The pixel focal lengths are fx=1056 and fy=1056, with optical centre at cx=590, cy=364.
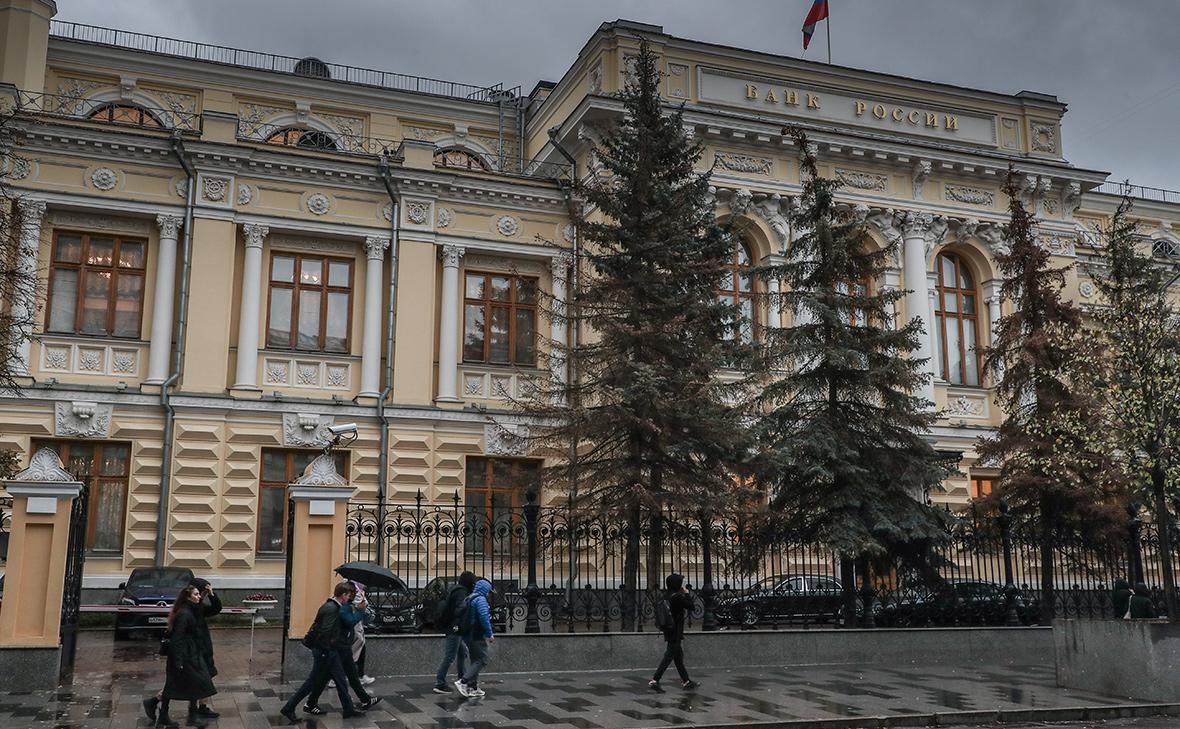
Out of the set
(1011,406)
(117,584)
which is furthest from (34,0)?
(1011,406)

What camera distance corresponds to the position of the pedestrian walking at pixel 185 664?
11188 millimetres

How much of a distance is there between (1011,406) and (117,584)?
2099cm

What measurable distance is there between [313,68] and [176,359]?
41.6 feet

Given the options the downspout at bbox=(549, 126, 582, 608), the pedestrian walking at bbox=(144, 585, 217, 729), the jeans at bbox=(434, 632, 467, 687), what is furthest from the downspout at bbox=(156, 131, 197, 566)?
the pedestrian walking at bbox=(144, 585, 217, 729)

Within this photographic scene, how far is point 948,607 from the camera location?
18.8 m

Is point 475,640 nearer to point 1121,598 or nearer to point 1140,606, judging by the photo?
point 1140,606

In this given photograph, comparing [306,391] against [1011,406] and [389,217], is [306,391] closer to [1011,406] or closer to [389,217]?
[389,217]

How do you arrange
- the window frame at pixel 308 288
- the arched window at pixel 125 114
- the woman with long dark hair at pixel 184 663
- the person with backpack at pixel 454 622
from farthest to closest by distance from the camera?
the arched window at pixel 125 114 < the window frame at pixel 308 288 < the person with backpack at pixel 454 622 < the woman with long dark hair at pixel 184 663

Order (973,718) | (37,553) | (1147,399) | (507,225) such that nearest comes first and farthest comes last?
1. (973,718)
2. (37,553)
3. (1147,399)
4. (507,225)

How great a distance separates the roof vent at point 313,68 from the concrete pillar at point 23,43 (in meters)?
7.59

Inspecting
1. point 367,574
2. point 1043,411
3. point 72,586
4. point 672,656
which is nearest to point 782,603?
point 672,656

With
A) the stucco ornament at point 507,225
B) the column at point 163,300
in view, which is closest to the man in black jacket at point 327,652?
the column at point 163,300

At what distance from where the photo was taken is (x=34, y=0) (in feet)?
93.9

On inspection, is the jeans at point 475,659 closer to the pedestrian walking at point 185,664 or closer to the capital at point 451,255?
the pedestrian walking at point 185,664
